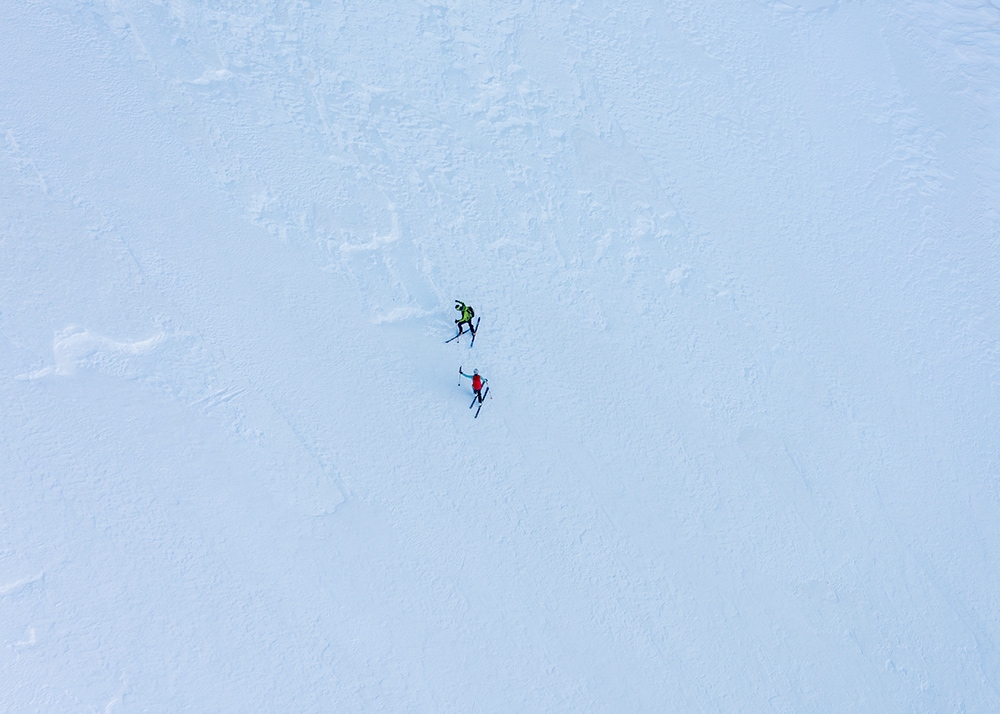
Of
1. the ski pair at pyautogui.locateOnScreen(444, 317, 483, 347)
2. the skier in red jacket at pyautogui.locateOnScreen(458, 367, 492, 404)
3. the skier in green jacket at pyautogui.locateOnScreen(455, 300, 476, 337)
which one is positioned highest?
the skier in green jacket at pyautogui.locateOnScreen(455, 300, 476, 337)

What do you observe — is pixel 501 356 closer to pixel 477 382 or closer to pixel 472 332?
pixel 472 332

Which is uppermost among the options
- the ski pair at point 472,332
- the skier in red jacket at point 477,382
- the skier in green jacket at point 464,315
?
the skier in green jacket at point 464,315

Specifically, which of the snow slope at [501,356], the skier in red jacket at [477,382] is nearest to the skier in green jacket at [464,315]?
the snow slope at [501,356]

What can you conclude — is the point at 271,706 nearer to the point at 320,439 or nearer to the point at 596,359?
the point at 320,439

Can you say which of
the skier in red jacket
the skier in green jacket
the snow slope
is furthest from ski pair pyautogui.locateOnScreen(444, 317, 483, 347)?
the skier in red jacket

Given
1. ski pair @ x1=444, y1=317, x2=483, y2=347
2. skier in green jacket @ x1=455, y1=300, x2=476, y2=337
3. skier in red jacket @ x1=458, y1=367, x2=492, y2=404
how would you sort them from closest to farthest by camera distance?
skier in red jacket @ x1=458, y1=367, x2=492, y2=404, skier in green jacket @ x1=455, y1=300, x2=476, y2=337, ski pair @ x1=444, y1=317, x2=483, y2=347

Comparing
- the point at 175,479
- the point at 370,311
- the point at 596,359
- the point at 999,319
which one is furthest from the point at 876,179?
the point at 175,479

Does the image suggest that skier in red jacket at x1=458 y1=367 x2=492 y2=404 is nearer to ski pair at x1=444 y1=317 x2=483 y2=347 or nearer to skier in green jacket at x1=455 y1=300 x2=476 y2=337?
ski pair at x1=444 y1=317 x2=483 y2=347

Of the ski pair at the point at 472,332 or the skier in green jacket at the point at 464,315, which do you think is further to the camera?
the ski pair at the point at 472,332

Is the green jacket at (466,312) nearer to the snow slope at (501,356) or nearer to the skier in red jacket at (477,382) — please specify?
the snow slope at (501,356)

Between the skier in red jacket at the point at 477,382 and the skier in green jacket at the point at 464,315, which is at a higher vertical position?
the skier in green jacket at the point at 464,315
